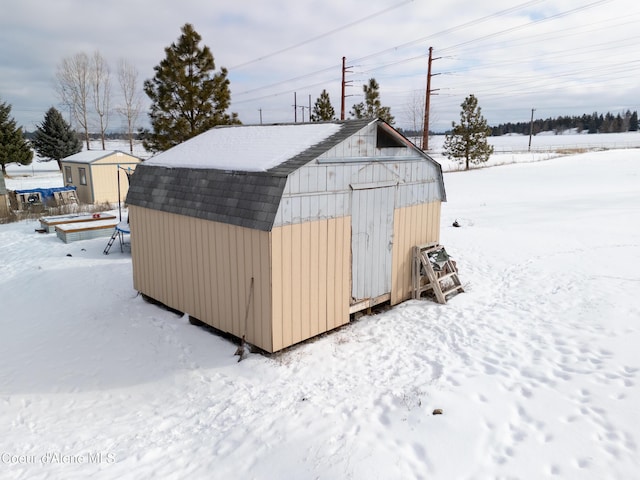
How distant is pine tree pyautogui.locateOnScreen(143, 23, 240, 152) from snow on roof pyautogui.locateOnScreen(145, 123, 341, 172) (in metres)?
12.6

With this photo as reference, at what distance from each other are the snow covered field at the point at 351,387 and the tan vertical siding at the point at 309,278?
1.24 ft

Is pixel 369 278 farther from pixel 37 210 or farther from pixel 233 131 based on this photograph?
pixel 37 210

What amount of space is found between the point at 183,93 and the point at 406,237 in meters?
17.1

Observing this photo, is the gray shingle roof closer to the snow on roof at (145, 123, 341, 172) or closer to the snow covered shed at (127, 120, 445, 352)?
the snow covered shed at (127, 120, 445, 352)

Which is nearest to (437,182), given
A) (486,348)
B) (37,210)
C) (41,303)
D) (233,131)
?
(486,348)

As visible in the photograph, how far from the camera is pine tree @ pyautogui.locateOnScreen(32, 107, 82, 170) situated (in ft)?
140

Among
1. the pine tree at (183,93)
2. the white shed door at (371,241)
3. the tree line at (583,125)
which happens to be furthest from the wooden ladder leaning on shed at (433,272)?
the tree line at (583,125)

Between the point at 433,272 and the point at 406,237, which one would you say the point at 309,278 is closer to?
the point at 406,237

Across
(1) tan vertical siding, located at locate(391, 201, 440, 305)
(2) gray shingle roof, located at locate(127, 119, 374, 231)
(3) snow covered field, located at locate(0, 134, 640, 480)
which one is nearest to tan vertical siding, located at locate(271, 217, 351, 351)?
(3) snow covered field, located at locate(0, 134, 640, 480)

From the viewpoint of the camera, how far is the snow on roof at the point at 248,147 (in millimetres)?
7359

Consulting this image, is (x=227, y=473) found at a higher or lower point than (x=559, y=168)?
lower

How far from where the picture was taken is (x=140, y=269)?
9.77 metres

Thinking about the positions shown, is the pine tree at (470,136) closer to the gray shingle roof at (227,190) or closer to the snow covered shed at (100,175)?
the snow covered shed at (100,175)

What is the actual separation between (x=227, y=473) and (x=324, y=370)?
2.27 m
